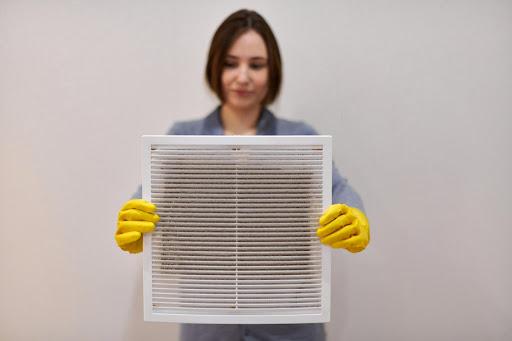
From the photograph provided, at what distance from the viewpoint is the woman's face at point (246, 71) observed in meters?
0.83

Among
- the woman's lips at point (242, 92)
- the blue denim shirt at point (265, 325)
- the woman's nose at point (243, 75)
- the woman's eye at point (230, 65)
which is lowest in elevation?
the blue denim shirt at point (265, 325)

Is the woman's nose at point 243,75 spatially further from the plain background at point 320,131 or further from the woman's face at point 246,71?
the plain background at point 320,131

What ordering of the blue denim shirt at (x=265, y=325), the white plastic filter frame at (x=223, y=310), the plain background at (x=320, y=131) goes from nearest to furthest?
the white plastic filter frame at (x=223, y=310)
the blue denim shirt at (x=265, y=325)
the plain background at (x=320, y=131)

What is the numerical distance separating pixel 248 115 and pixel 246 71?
11cm

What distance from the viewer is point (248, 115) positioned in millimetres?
897

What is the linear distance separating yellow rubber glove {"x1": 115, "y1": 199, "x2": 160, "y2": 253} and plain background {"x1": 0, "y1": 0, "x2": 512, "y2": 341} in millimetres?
282

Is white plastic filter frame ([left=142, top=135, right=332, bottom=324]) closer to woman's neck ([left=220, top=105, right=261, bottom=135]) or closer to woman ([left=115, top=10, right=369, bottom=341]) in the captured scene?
woman ([left=115, top=10, right=369, bottom=341])

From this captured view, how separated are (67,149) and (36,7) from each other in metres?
0.35

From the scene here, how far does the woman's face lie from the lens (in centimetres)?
83

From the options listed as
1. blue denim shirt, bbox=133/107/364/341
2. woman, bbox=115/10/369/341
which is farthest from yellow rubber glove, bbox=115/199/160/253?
blue denim shirt, bbox=133/107/364/341

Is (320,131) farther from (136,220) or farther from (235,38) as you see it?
(136,220)

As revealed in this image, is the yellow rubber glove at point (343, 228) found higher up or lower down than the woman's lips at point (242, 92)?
lower down

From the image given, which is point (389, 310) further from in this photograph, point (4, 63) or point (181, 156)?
point (4, 63)

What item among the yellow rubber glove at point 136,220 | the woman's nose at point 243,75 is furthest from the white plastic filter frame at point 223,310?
the woman's nose at point 243,75
